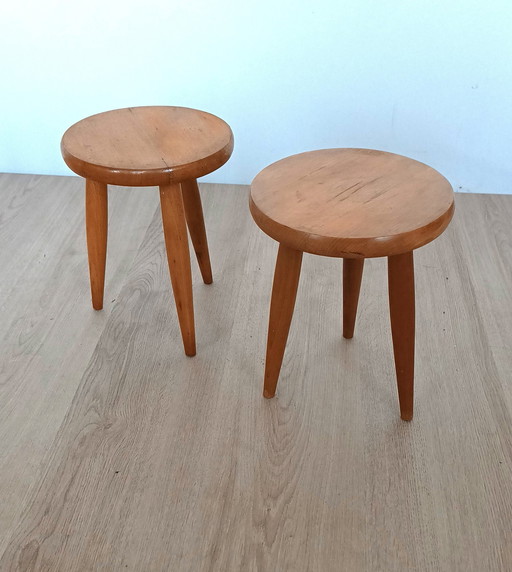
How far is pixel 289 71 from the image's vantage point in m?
1.99

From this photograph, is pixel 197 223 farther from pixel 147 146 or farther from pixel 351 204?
pixel 351 204

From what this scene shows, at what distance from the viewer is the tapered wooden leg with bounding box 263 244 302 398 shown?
1.16 m

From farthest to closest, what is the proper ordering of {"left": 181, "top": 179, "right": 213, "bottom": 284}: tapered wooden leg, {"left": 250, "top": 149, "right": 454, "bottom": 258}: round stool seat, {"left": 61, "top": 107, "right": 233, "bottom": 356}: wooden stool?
1. {"left": 181, "top": 179, "right": 213, "bottom": 284}: tapered wooden leg
2. {"left": 61, "top": 107, "right": 233, "bottom": 356}: wooden stool
3. {"left": 250, "top": 149, "right": 454, "bottom": 258}: round stool seat

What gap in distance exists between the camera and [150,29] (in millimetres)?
1971

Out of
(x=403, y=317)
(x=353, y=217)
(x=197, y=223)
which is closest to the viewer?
(x=353, y=217)

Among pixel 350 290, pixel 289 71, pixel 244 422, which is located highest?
pixel 289 71

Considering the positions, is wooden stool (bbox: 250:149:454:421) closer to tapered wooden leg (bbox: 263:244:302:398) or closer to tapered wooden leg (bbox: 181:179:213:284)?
tapered wooden leg (bbox: 263:244:302:398)

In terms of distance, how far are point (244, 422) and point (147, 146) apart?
1.85ft

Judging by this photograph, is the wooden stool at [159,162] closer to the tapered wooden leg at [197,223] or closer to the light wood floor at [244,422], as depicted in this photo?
the tapered wooden leg at [197,223]

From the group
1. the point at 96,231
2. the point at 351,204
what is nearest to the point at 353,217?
the point at 351,204

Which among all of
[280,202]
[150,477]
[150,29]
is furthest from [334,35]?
[150,477]

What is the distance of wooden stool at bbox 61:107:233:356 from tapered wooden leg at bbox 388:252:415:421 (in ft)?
1.34

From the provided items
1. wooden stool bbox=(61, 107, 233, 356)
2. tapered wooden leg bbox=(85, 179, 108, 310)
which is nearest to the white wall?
wooden stool bbox=(61, 107, 233, 356)

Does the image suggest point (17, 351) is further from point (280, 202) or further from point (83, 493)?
point (280, 202)
